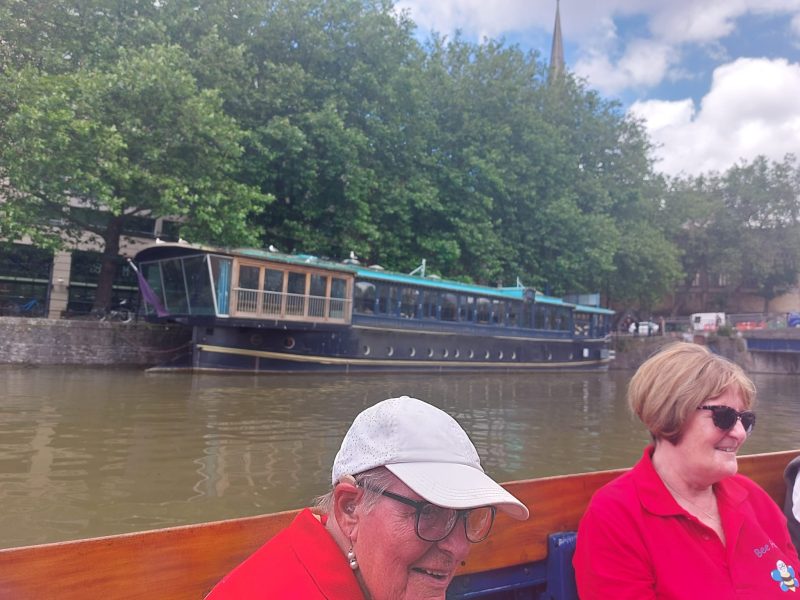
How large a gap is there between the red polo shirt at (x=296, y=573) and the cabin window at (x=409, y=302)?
18881 millimetres

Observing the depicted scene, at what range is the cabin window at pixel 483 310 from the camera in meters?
22.6

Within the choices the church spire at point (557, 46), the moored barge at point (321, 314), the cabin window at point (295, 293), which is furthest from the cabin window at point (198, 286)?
the church spire at point (557, 46)

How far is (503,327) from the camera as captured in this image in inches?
916

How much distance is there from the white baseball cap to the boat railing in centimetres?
1515

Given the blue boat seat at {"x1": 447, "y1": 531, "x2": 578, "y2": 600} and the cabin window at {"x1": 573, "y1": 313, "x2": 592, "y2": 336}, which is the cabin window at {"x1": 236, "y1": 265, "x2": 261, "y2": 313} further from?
the cabin window at {"x1": 573, "y1": 313, "x2": 592, "y2": 336}

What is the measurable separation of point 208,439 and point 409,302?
12943 mm

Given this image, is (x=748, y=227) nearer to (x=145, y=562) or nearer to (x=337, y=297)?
(x=337, y=297)

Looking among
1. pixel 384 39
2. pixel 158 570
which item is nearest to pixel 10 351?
pixel 384 39

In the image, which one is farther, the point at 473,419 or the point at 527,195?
the point at 527,195

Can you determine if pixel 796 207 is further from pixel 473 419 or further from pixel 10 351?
pixel 10 351

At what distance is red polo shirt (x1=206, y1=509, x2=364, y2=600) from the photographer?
1.18 m

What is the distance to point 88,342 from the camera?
58.1 feet

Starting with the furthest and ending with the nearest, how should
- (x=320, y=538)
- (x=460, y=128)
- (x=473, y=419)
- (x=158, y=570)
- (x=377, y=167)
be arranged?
(x=460, y=128)
(x=377, y=167)
(x=473, y=419)
(x=158, y=570)
(x=320, y=538)

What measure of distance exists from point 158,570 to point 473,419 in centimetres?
926
